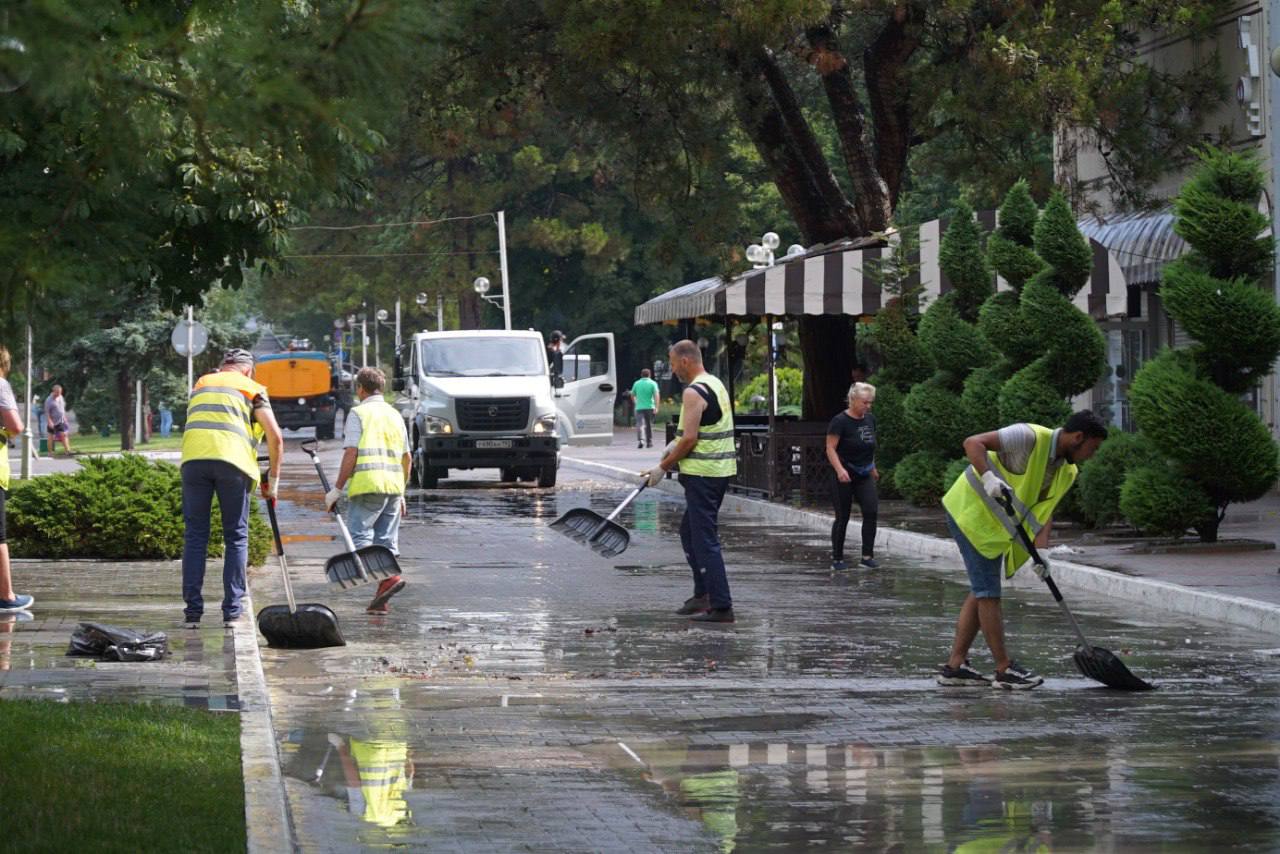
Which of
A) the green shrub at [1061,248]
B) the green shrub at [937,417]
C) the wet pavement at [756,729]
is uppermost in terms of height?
the green shrub at [1061,248]

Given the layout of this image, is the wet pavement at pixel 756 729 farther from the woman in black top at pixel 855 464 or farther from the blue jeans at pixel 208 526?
the woman in black top at pixel 855 464

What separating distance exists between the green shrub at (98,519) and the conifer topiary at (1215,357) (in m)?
8.06

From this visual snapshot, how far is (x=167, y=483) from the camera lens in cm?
1778

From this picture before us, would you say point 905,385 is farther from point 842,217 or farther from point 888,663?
point 888,663

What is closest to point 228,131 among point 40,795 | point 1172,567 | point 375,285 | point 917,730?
point 40,795

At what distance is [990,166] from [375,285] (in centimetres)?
5029

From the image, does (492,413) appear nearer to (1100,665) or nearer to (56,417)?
(56,417)

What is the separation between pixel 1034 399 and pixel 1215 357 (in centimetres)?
305

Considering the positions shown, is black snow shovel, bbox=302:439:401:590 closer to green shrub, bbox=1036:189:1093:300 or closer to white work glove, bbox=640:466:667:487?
white work glove, bbox=640:466:667:487

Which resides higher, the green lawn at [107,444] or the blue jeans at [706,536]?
the green lawn at [107,444]

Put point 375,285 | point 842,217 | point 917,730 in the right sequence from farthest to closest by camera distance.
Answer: point 375,285 < point 842,217 < point 917,730

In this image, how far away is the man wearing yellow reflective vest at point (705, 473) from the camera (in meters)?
14.0

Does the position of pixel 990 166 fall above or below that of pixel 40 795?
above

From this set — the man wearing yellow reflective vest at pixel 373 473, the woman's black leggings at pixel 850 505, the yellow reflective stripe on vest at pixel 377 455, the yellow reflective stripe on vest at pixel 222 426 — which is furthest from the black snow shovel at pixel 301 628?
the woman's black leggings at pixel 850 505
